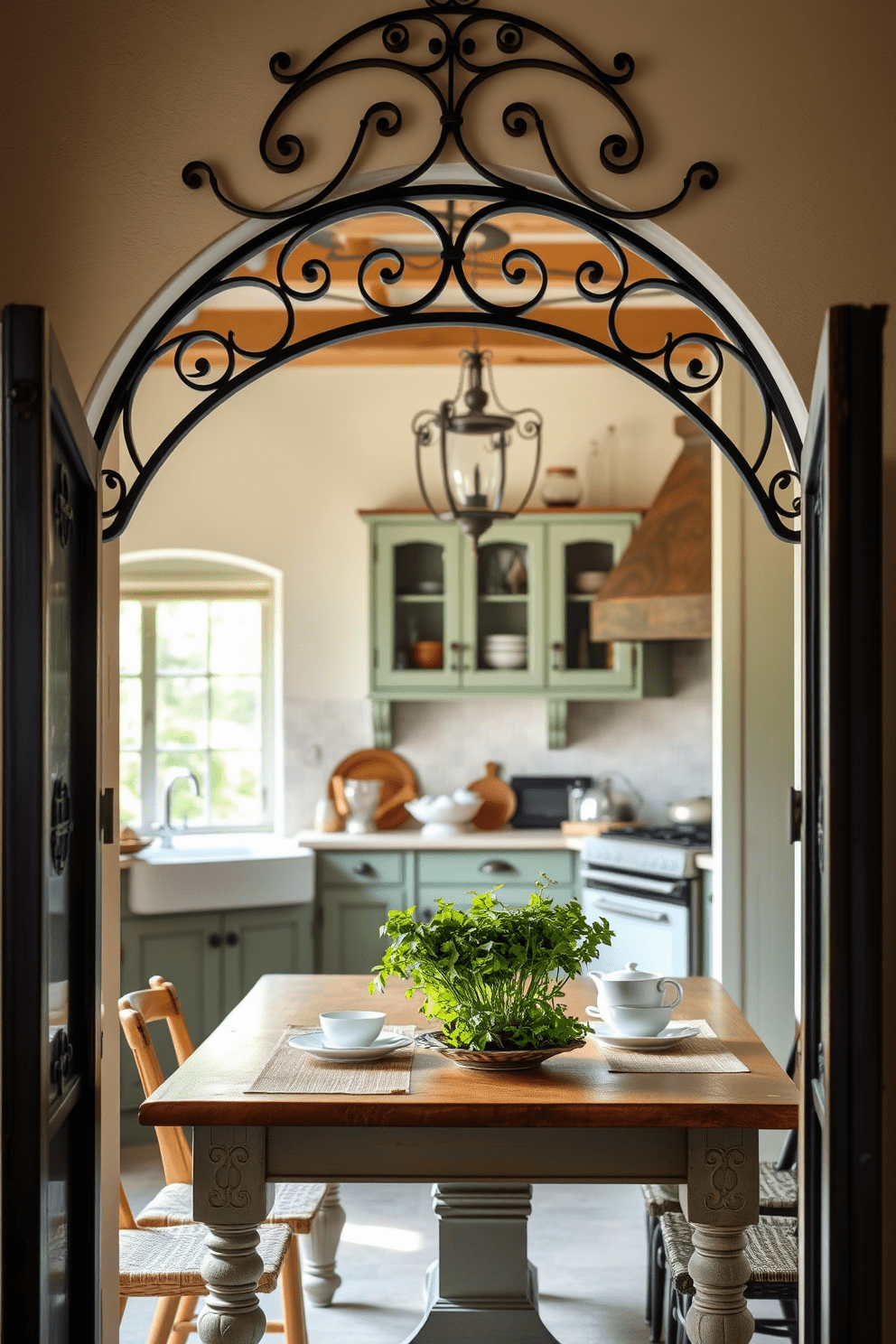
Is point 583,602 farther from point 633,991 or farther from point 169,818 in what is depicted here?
point 633,991

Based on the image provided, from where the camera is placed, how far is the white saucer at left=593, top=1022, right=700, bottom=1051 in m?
2.49

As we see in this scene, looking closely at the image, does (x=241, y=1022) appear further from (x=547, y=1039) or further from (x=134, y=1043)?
(x=547, y=1039)

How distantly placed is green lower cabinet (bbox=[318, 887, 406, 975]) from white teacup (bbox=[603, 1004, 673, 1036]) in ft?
9.54

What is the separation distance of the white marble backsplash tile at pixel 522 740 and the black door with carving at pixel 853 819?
4399mm

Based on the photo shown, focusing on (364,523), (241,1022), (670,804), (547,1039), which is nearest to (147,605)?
Answer: (364,523)

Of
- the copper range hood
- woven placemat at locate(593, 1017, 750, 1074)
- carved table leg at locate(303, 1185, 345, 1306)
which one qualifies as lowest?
carved table leg at locate(303, 1185, 345, 1306)

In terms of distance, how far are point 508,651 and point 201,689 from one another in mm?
1459

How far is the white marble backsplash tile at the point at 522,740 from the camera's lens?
593 centimetres

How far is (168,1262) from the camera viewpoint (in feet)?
8.46

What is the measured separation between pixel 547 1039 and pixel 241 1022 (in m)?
0.77

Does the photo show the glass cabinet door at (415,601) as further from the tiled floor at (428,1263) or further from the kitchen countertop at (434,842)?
the tiled floor at (428,1263)

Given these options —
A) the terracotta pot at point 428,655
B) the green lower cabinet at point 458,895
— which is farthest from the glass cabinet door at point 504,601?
the green lower cabinet at point 458,895

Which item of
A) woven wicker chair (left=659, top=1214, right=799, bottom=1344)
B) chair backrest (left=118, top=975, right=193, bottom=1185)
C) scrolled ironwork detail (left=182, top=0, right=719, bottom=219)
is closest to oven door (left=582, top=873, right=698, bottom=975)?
woven wicker chair (left=659, top=1214, right=799, bottom=1344)

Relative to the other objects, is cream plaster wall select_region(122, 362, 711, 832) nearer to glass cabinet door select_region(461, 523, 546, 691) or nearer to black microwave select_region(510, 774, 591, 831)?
black microwave select_region(510, 774, 591, 831)
